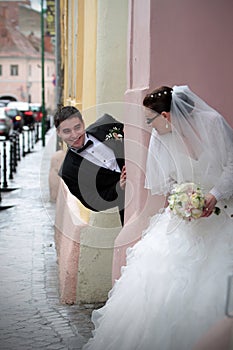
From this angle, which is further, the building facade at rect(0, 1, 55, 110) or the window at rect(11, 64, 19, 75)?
the window at rect(11, 64, 19, 75)

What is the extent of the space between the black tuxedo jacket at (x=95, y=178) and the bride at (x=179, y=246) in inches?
48.4

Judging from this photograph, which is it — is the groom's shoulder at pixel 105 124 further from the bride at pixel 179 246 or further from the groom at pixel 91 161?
the bride at pixel 179 246

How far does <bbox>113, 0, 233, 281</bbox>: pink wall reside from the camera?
20.1 feet

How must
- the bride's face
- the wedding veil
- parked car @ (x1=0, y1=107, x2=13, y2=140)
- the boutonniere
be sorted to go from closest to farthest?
1. the wedding veil
2. the bride's face
3. the boutonniere
4. parked car @ (x1=0, y1=107, x2=13, y2=140)

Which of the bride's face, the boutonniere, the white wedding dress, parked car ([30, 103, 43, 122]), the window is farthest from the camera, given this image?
the window

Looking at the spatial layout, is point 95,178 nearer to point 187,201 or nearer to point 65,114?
point 65,114

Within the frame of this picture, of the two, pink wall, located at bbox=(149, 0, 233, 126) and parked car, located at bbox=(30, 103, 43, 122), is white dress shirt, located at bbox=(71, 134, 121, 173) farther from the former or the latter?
parked car, located at bbox=(30, 103, 43, 122)

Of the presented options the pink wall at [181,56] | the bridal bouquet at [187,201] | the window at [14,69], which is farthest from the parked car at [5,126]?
the window at [14,69]

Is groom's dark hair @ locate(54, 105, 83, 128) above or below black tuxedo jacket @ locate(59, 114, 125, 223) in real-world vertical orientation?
above

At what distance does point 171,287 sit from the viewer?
5.18 meters

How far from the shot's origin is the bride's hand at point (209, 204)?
5.21 metres

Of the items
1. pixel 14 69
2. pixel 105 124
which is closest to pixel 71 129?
pixel 105 124

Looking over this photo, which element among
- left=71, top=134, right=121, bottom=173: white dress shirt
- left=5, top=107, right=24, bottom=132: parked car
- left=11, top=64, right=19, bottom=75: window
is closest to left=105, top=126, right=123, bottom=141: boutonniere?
left=71, top=134, right=121, bottom=173: white dress shirt

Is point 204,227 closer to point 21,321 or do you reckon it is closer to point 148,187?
point 148,187
